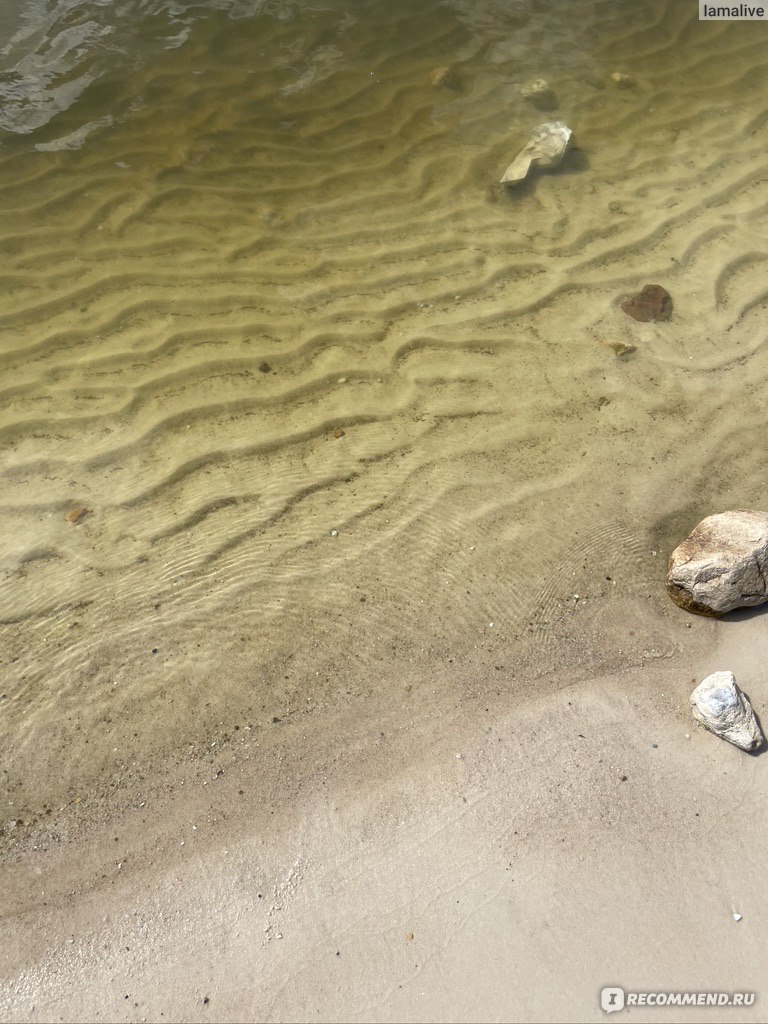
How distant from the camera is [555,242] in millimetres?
4730

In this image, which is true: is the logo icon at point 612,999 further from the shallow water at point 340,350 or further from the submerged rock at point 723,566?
the submerged rock at point 723,566

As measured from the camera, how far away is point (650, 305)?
4387 mm

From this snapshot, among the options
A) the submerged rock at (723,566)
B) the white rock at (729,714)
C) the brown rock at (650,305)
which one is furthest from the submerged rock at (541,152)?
the white rock at (729,714)

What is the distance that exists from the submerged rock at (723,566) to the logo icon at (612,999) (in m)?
1.47

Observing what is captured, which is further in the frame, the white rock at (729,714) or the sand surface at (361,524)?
the white rock at (729,714)

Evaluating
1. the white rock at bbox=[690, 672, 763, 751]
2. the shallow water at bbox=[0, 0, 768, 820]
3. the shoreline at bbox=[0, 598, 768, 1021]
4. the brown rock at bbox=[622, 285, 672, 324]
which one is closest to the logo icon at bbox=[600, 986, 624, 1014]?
the shoreline at bbox=[0, 598, 768, 1021]

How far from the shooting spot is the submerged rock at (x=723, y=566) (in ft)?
9.99

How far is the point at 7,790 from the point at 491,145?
4830mm

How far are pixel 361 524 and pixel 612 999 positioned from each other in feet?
6.40

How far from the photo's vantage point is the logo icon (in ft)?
7.48

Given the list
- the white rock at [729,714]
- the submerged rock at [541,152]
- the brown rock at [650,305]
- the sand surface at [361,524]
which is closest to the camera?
the sand surface at [361,524]

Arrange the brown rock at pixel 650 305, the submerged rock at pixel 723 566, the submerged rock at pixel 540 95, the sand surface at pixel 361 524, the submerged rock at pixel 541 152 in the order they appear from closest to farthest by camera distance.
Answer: the sand surface at pixel 361 524 → the submerged rock at pixel 723 566 → the brown rock at pixel 650 305 → the submerged rock at pixel 541 152 → the submerged rock at pixel 540 95

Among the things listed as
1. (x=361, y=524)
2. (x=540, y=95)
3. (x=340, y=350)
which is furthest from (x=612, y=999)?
(x=540, y=95)

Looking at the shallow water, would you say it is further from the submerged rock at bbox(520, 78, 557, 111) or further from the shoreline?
the shoreline
